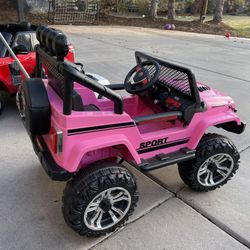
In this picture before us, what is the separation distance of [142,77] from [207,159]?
925 millimetres

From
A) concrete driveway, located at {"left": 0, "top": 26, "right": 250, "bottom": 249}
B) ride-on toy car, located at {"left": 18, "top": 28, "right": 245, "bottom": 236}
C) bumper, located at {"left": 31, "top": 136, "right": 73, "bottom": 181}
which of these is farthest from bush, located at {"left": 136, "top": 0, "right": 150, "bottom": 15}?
bumper, located at {"left": 31, "top": 136, "right": 73, "bottom": 181}

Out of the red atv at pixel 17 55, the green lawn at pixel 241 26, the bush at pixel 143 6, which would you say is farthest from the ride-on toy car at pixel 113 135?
the bush at pixel 143 6

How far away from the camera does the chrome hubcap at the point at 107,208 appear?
2148mm

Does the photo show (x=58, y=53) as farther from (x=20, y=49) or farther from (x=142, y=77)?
(x=20, y=49)

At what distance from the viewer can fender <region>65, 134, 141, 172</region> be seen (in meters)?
1.91

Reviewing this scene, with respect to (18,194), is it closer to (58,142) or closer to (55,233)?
(55,233)

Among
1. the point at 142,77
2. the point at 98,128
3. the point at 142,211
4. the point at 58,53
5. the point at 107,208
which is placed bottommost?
the point at 142,211

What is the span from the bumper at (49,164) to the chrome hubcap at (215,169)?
4.08ft

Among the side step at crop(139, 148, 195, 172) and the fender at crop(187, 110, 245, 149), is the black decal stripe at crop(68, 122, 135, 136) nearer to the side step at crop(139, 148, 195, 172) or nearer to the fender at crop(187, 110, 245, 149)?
the side step at crop(139, 148, 195, 172)

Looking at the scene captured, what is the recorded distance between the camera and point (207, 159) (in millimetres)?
2611

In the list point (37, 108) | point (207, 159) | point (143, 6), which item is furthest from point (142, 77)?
point (143, 6)

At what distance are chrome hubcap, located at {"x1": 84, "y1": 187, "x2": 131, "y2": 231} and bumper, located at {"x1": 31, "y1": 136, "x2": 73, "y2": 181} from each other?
285mm

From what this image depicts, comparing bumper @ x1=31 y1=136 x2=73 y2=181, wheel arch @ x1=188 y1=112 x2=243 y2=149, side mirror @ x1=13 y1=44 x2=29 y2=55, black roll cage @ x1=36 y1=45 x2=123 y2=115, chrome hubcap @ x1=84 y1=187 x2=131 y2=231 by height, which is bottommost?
chrome hubcap @ x1=84 y1=187 x2=131 y2=231

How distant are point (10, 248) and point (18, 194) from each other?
61cm
